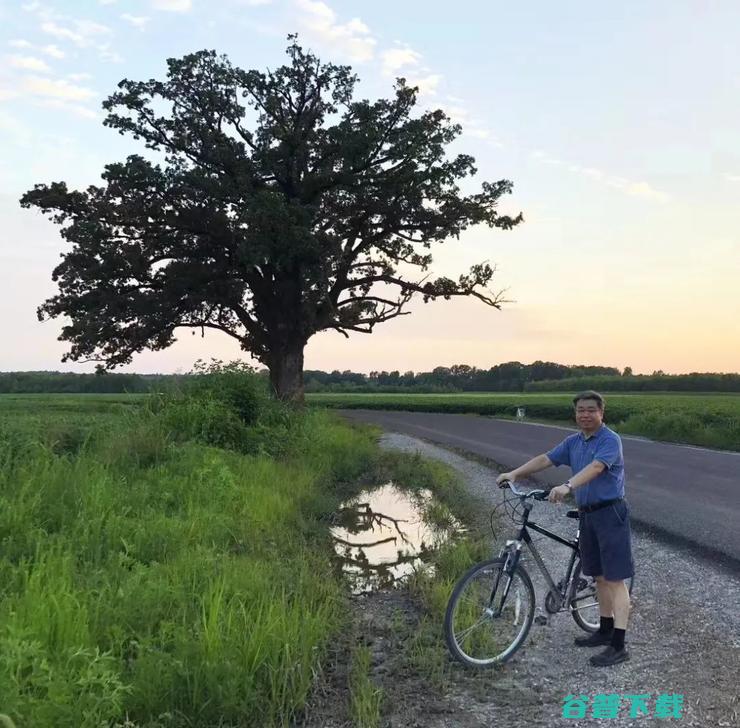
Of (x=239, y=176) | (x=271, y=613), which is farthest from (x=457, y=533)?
(x=239, y=176)

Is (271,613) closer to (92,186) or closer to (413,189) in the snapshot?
(413,189)

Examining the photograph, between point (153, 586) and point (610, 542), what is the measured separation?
339cm

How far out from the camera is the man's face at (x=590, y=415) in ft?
16.3

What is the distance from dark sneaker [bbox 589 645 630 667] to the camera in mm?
4766

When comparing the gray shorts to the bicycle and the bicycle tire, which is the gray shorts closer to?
the bicycle tire

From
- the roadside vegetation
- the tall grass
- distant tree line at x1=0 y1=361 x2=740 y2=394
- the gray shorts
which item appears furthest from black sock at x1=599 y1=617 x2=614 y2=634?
distant tree line at x1=0 y1=361 x2=740 y2=394

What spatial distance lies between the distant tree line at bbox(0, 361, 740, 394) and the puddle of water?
48.3 meters

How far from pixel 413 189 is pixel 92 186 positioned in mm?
13659

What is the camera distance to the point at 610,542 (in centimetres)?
485

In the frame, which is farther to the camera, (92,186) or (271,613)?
(92,186)

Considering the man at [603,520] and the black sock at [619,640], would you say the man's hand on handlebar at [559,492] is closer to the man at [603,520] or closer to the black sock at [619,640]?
the man at [603,520]

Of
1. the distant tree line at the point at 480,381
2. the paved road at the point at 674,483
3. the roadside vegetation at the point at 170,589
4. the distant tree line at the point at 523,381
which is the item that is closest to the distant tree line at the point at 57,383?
the distant tree line at the point at 480,381

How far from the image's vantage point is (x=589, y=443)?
505 cm

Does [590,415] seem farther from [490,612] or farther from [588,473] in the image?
[490,612]
